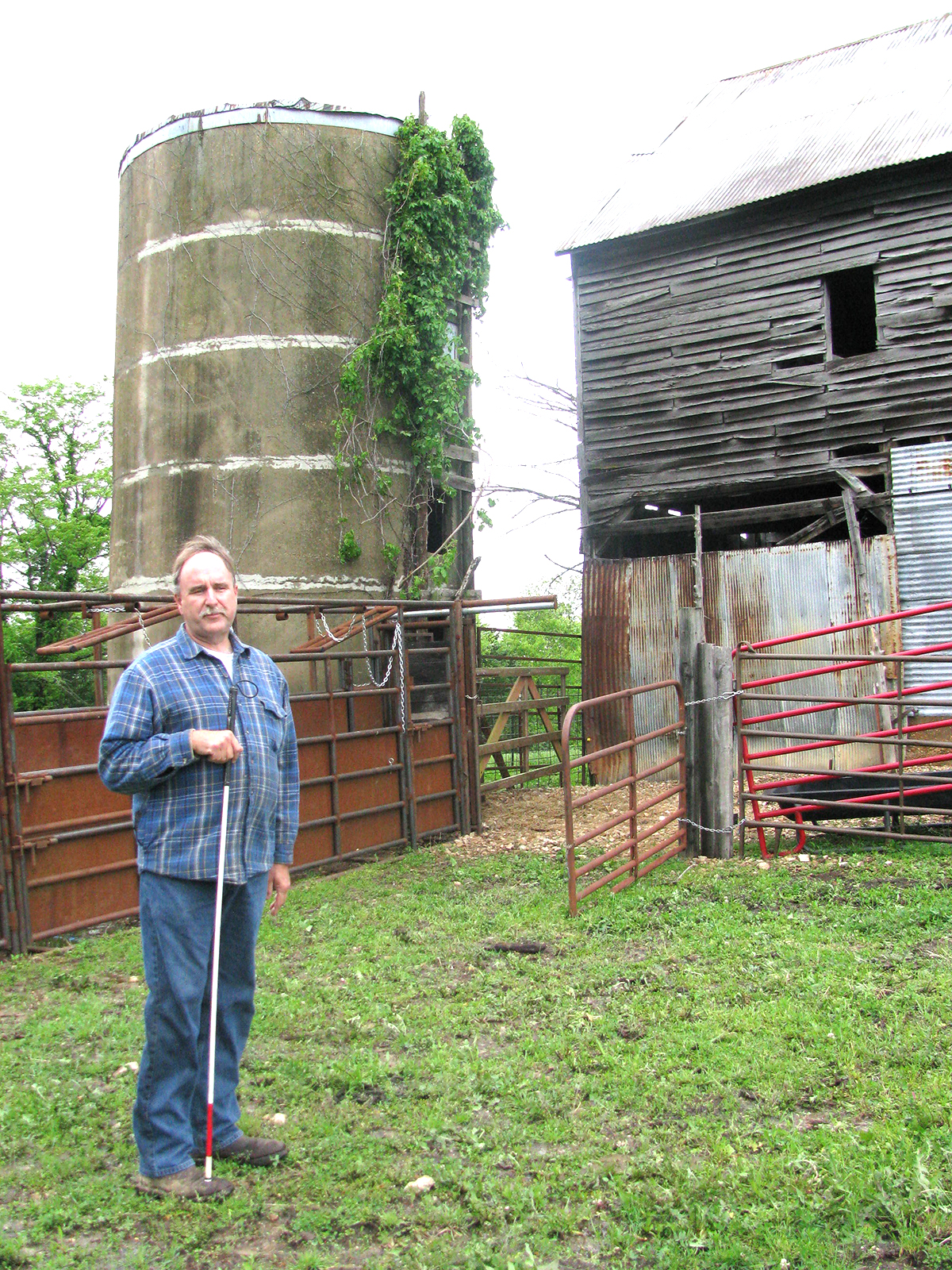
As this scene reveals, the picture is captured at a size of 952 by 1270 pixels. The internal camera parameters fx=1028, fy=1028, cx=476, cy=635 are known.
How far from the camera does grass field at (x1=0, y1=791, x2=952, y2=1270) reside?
10.5ft

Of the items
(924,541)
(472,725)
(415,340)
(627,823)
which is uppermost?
(415,340)

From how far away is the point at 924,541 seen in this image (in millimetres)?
12914

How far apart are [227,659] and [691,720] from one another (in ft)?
18.0

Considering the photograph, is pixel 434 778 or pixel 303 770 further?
pixel 434 778

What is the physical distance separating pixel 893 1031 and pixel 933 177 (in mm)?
12328

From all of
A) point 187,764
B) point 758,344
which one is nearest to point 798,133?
point 758,344

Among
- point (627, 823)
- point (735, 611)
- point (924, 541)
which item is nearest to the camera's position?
point (627, 823)

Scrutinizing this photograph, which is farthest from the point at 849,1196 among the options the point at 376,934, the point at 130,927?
the point at 130,927

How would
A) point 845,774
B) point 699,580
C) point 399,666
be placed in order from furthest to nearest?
point 699,580
point 399,666
point 845,774

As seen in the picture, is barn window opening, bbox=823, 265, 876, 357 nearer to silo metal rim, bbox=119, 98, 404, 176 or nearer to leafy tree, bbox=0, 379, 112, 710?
silo metal rim, bbox=119, 98, 404, 176

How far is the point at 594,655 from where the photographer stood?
14.9m

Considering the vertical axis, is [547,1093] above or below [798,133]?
below

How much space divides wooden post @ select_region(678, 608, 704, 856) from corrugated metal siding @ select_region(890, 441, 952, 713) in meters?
5.56

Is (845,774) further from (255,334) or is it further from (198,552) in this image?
(255,334)
